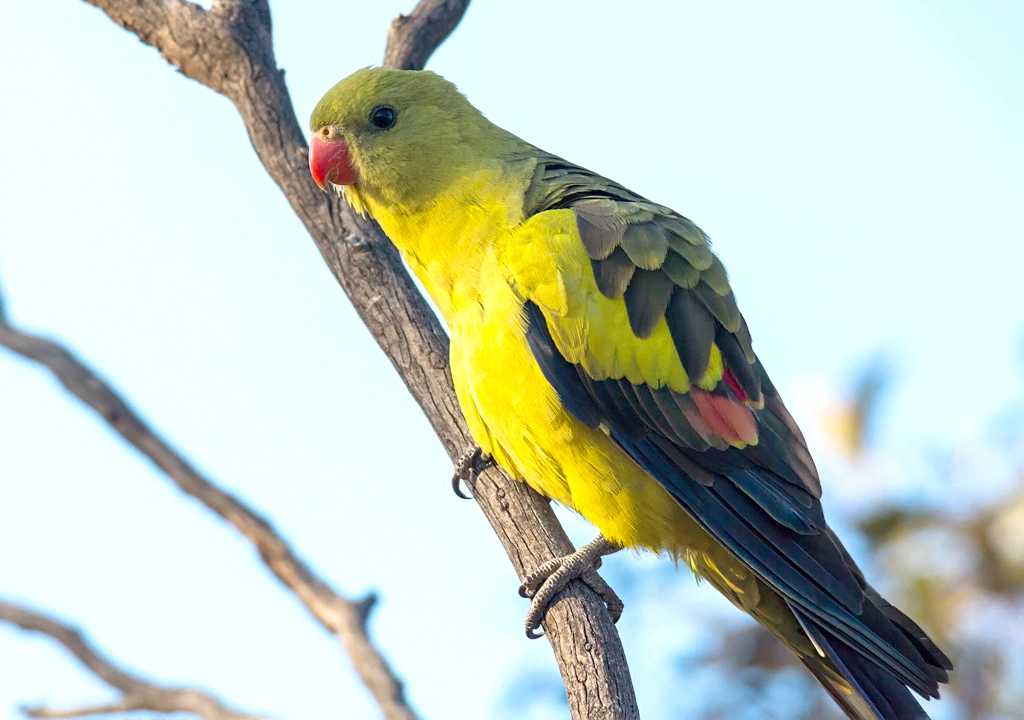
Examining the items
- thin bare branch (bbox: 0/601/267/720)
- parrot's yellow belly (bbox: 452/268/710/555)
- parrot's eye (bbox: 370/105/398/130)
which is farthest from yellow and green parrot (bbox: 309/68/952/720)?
thin bare branch (bbox: 0/601/267/720)

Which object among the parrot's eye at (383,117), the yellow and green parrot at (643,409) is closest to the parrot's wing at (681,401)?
the yellow and green parrot at (643,409)

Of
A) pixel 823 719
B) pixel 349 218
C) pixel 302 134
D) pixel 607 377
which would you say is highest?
pixel 302 134

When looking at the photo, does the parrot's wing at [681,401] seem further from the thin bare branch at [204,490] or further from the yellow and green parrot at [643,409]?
the thin bare branch at [204,490]

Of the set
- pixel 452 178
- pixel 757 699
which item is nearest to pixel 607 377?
pixel 452 178

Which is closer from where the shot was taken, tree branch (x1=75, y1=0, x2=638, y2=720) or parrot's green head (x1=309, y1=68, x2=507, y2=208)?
tree branch (x1=75, y1=0, x2=638, y2=720)

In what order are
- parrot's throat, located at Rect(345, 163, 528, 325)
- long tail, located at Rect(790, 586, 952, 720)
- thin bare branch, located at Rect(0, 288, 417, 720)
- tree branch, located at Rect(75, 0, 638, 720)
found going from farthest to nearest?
1. thin bare branch, located at Rect(0, 288, 417, 720)
2. parrot's throat, located at Rect(345, 163, 528, 325)
3. tree branch, located at Rect(75, 0, 638, 720)
4. long tail, located at Rect(790, 586, 952, 720)

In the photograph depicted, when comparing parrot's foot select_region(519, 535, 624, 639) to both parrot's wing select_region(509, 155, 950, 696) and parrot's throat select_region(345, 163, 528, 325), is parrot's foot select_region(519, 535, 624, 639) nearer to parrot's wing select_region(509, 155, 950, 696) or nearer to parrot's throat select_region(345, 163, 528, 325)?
parrot's wing select_region(509, 155, 950, 696)

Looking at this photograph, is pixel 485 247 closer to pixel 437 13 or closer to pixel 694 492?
pixel 694 492

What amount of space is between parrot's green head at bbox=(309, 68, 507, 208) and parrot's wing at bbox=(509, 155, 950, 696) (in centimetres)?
53

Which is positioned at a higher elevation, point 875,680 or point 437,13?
point 437,13

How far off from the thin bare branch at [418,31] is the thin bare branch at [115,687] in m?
2.87

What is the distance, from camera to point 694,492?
11.4 ft

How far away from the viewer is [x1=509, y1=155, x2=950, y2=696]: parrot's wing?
3.47 metres

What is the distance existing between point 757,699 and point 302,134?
13.9 ft
